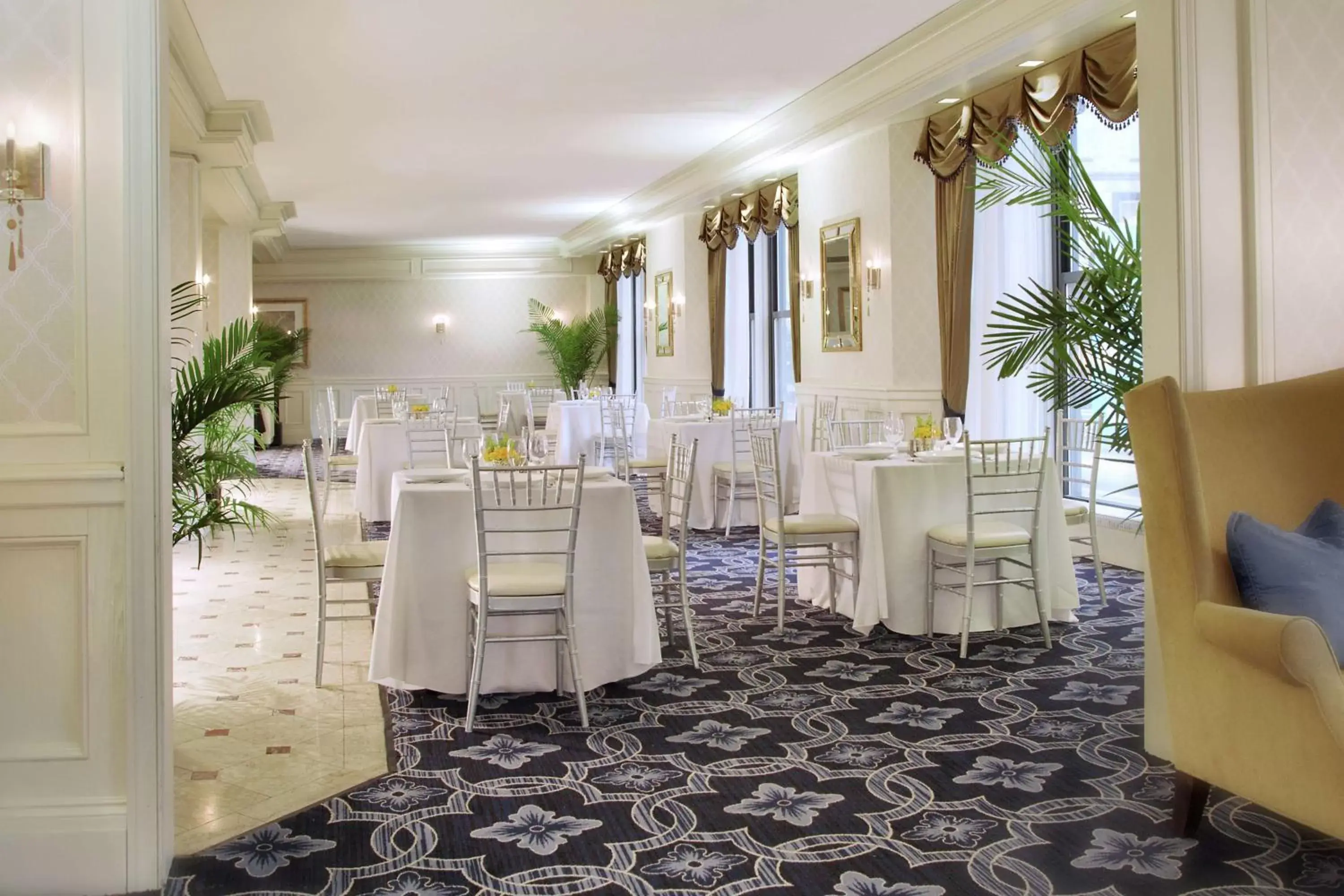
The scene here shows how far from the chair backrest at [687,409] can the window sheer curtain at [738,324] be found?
0.85 meters

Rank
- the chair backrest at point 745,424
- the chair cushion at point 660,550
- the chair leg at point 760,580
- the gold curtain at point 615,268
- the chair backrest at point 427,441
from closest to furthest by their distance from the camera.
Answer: the chair cushion at point 660,550 < the chair leg at point 760,580 < the chair backrest at point 745,424 < the chair backrest at point 427,441 < the gold curtain at point 615,268

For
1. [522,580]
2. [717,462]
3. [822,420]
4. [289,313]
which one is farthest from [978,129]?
[289,313]

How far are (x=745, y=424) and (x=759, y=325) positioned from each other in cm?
422

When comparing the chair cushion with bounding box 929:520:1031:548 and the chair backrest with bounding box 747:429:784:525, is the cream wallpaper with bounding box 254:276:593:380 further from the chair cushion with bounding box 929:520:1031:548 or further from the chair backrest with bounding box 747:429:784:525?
the chair cushion with bounding box 929:520:1031:548

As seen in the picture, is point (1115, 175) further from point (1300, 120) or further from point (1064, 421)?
point (1300, 120)

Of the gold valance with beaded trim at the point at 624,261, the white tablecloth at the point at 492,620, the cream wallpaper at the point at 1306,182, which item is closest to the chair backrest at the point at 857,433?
the white tablecloth at the point at 492,620

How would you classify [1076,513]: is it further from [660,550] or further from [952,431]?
[660,550]

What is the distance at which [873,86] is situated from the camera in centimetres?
814

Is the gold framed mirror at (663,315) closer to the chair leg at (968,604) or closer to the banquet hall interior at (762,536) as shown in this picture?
the banquet hall interior at (762,536)

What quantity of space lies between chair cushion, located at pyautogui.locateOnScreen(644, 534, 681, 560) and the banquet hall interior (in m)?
0.02

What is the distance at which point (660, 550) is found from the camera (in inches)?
202

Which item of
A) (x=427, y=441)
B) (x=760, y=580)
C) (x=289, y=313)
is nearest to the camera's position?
(x=760, y=580)

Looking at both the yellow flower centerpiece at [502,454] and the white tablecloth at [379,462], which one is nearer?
the yellow flower centerpiece at [502,454]

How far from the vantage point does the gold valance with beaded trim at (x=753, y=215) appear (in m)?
11.0
